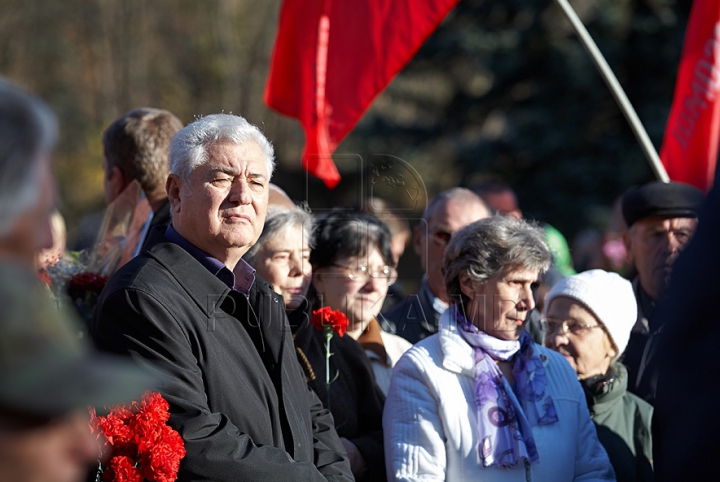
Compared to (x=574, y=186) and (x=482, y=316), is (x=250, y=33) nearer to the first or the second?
(x=574, y=186)

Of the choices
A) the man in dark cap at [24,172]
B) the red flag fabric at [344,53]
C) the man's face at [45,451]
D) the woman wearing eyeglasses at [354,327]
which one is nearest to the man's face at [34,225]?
the man in dark cap at [24,172]

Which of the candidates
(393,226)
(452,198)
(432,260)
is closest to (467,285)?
(432,260)

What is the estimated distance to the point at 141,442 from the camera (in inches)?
91.2

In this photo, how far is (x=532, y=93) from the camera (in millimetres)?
12547

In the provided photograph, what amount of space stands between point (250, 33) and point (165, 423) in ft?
61.6

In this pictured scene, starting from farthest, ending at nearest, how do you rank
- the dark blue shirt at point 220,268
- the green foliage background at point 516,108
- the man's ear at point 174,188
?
the green foliage background at point 516,108
the man's ear at point 174,188
the dark blue shirt at point 220,268

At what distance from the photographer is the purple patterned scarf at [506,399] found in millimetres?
3236

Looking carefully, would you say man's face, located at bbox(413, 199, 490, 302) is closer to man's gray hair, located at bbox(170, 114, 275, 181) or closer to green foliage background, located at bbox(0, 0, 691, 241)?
man's gray hair, located at bbox(170, 114, 275, 181)

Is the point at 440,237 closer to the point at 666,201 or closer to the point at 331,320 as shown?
the point at 666,201

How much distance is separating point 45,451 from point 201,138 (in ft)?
6.95

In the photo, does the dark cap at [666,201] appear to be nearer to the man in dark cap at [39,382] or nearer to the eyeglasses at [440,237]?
the eyeglasses at [440,237]

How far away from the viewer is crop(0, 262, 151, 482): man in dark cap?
0.96 m

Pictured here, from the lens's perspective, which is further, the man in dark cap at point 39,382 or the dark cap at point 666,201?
the dark cap at point 666,201

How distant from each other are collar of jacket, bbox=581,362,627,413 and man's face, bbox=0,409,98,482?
10.1ft
